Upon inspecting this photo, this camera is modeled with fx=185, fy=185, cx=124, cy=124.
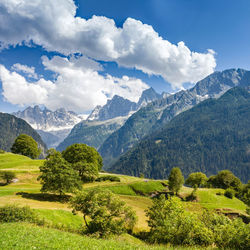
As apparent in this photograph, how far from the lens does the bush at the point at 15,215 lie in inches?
1006

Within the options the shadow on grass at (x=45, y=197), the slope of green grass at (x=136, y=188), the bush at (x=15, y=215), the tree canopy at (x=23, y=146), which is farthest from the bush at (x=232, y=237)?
the tree canopy at (x=23, y=146)

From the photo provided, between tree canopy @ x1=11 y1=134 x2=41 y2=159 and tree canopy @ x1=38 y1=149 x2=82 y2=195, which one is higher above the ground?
tree canopy @ x1=11 y1=134 x2=41 y2=159

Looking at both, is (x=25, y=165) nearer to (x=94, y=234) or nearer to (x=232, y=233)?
(x=94, y=234)

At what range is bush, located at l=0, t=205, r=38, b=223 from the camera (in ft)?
83.9

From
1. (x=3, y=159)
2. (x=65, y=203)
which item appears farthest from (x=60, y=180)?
(x=3, y=159)

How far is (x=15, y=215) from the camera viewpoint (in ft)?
85.6

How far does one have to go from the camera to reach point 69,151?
326ft

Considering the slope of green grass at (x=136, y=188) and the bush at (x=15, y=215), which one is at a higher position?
the bush at (x=15, y=215)

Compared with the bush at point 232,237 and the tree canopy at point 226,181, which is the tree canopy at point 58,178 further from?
the tree canopy at point 226,181

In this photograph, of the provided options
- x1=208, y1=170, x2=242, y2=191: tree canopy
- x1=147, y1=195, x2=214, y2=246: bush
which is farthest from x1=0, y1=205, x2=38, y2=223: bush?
x1=208, y1=170, x2=242, y2=191: tree canopy

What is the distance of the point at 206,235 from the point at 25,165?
92800 millimetres

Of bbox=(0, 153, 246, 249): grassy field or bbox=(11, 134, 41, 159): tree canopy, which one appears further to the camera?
bbox=(11, 134, 41, 159): tree canopy

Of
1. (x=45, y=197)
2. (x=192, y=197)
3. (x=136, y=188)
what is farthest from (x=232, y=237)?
(x=192, y=197)

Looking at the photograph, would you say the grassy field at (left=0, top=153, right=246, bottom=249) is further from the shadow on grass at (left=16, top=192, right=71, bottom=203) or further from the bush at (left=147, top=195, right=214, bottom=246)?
the bush at (left=147, top=195, right=214, bottom=246)
